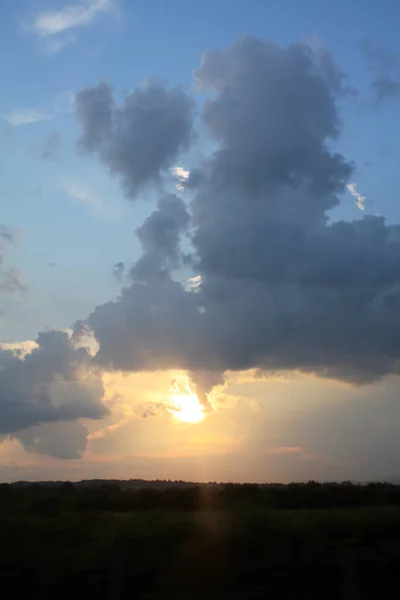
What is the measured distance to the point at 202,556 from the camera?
1444cm

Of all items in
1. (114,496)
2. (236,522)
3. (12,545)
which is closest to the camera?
(12,545)

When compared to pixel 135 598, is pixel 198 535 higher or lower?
higher

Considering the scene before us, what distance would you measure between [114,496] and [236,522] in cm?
2555

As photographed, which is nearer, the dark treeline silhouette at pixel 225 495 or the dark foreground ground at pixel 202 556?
the dark foreground ground at pixel 202 556

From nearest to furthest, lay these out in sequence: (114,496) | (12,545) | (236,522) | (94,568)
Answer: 1. (94,568)
2. (12,545)
3. (236,522)
4. (114,496)

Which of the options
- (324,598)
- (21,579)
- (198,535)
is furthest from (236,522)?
(21,579)

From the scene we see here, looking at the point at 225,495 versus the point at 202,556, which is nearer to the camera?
the point at 202,556

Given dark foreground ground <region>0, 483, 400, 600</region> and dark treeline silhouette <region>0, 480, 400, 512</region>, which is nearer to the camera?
dark foreground ground <region>0, 483, 400, 600</region>

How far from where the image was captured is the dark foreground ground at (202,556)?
43.8 ft

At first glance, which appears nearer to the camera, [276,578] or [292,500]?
[276,578]

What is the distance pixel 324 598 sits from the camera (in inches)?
516

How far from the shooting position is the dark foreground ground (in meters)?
13.4

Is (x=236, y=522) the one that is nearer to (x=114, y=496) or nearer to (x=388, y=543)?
(x=388, y=543)

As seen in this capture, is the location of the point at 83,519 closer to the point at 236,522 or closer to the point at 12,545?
the point at 12,545
